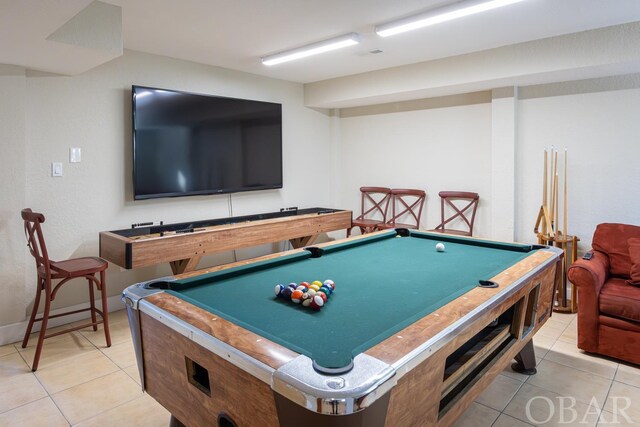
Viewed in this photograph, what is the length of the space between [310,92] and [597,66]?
10.7 ft

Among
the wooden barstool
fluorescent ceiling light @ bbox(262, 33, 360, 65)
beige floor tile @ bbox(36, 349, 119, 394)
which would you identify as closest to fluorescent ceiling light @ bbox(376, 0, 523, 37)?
fluorescent ceiling light @ bbox(262, 33, 360, 65)

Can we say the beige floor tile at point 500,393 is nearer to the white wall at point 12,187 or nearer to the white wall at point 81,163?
the white wall at point 81,163

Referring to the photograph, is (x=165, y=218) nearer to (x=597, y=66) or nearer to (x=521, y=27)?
(x=521, y=27)

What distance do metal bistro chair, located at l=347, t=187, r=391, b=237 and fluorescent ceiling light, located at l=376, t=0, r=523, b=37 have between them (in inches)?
99.7

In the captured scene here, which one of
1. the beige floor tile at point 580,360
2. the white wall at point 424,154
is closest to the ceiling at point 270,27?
the white wall at point 424,154

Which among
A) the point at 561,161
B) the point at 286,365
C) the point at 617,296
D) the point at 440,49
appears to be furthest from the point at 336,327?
the point at 561,161

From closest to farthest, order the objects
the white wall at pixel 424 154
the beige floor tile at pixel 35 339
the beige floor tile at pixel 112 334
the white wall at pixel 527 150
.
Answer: the beige floor tile at pixel 35 339 → the beige floor tile at pixel 112 334 → the white wall at pixel 527 150 → the white wall at pixel 424 154

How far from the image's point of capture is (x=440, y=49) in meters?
3.86

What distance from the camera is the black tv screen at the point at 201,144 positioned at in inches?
152

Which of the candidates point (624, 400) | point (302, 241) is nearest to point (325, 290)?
point (624, 400)

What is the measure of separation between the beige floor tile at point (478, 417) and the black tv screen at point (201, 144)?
127 inches

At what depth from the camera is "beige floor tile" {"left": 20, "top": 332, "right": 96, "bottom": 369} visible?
294 cm

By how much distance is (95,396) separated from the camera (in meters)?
2.48

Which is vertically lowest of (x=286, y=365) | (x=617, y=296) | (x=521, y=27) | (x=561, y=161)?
(x=617, y=296)
